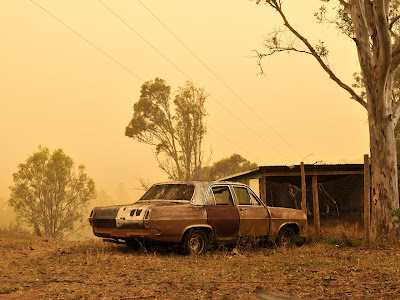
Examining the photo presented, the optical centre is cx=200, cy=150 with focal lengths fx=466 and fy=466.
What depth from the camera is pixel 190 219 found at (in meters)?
9.07

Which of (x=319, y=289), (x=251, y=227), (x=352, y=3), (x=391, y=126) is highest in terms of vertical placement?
(x=352, y=3)

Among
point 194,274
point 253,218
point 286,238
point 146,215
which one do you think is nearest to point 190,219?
point 146,215

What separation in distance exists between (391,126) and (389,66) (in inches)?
71.1

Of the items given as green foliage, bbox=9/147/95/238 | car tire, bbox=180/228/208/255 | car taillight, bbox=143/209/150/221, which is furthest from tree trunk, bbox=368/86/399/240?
green foliage, bbox=9/147/95/238

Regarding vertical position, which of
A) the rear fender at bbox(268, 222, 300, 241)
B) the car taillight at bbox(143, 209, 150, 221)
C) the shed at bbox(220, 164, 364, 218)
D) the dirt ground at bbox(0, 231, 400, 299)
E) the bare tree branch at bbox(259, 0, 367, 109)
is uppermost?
the bare tree branch at bbox(259, 0, 367, 109)

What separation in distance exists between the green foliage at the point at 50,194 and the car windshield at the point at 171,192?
3417cm

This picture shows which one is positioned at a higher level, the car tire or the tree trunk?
the tree trunk

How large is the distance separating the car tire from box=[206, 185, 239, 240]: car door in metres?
0.30

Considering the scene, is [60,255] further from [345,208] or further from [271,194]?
[345,208]

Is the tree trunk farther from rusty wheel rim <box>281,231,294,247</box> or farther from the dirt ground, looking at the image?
the dirt ground

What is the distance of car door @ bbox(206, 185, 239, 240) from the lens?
9.54 m

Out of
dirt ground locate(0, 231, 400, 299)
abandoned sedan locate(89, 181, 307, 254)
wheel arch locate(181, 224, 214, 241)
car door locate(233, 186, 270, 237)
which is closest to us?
dirt ground locate(0, 231, 400, 299)

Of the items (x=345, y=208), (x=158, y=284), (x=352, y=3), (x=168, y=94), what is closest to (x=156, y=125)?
(x=168, y=94)

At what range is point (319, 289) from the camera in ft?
20.5
